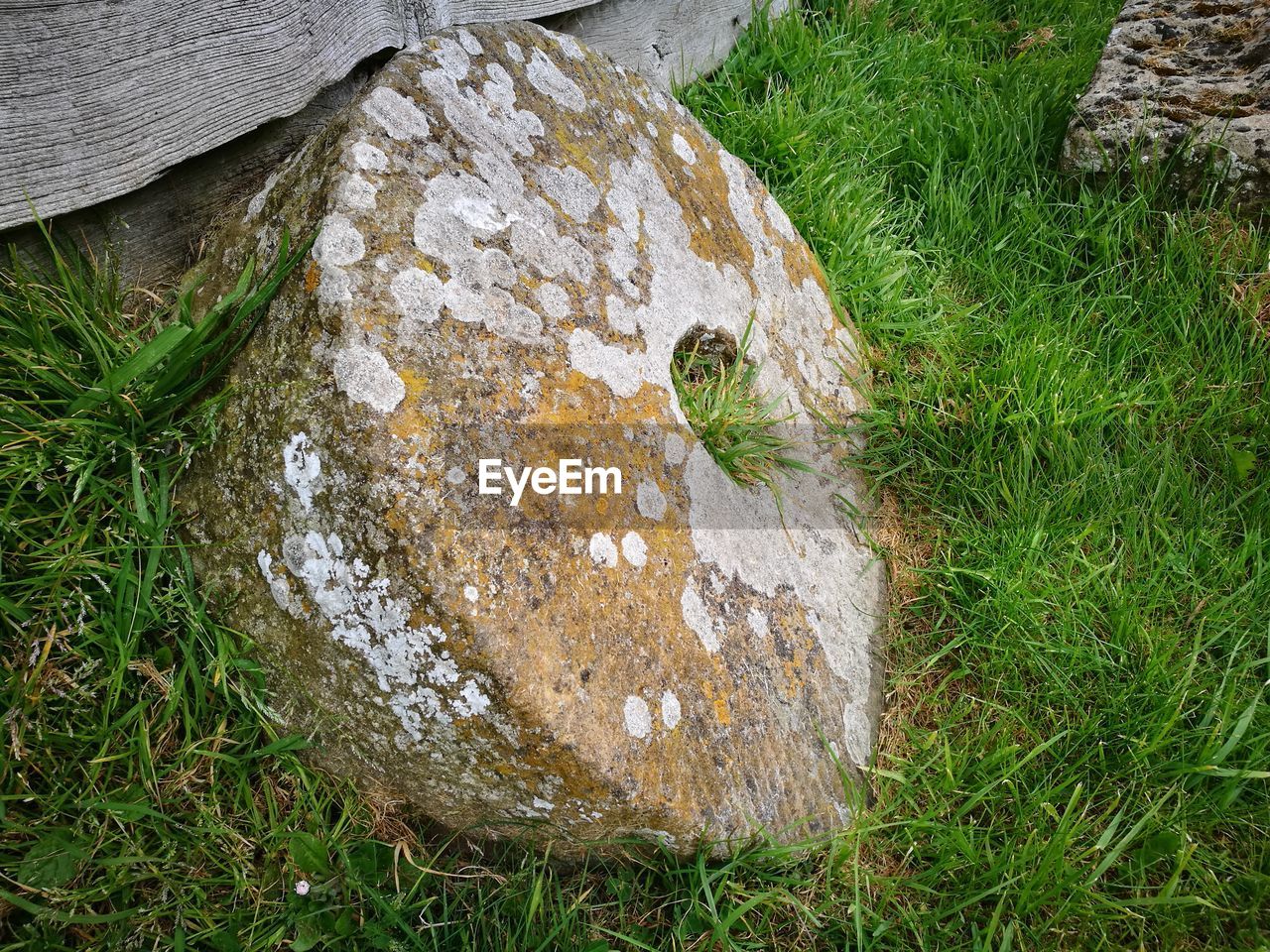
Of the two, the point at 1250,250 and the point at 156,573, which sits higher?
the point at 156,573

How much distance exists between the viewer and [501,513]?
5.57ft

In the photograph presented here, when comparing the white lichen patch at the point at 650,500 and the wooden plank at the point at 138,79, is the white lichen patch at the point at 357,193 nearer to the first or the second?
the wooden plank at the point at 138,79

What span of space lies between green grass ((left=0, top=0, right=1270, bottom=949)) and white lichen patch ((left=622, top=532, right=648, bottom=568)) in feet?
2.35

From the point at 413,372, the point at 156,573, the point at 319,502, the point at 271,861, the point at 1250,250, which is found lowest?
the point at 271,861

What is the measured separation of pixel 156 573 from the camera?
5.85ft

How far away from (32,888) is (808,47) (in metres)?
4.10

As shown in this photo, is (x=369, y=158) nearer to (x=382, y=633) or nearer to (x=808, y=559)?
(x=382, y=633)

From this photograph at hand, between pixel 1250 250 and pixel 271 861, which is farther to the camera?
pixel 1250 250

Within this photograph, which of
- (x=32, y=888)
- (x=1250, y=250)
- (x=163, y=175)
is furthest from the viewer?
(x=1250, y=250)

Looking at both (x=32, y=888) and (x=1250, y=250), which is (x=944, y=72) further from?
(x=32, y=888)

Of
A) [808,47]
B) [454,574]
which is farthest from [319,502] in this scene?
[808,47]

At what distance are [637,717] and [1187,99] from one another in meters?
3.33

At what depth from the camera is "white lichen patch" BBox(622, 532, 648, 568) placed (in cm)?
189

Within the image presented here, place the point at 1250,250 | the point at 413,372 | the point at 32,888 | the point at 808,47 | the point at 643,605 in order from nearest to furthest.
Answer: the point at 32,888
the point at 413,372
the point at 643,605
the point at 1250,250
the point at 808,47
